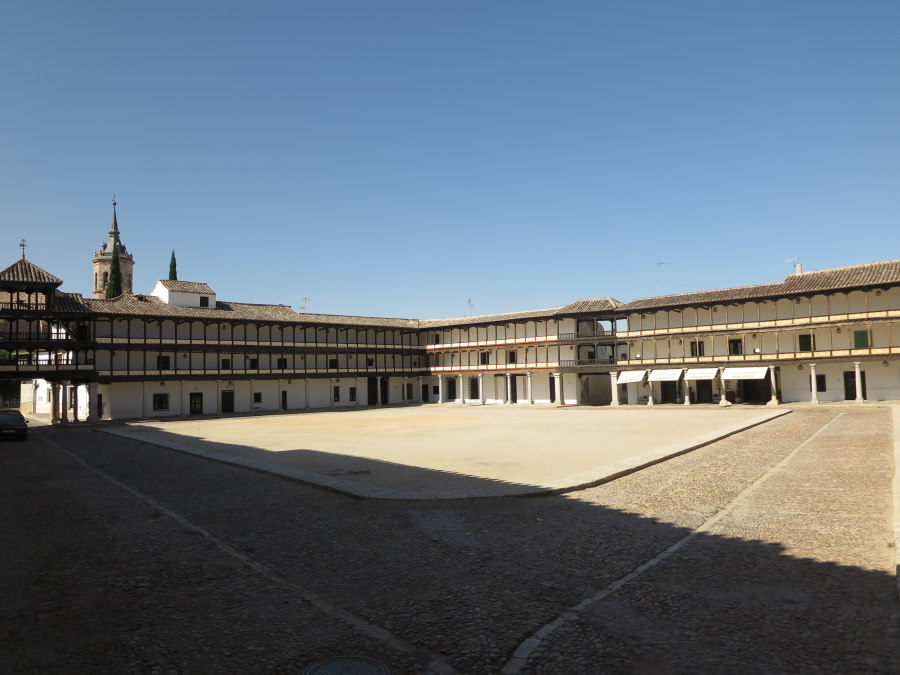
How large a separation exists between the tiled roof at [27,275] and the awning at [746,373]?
162 ft

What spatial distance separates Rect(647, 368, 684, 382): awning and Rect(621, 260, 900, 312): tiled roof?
5435mm

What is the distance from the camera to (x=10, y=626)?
556 cm

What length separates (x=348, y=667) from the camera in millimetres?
4660

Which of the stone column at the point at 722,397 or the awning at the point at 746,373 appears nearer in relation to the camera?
the awning at the point at 746,373

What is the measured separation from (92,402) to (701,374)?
46.8 metres

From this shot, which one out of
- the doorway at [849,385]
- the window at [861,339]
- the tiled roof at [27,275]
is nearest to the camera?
the tiled roof at [27,275]

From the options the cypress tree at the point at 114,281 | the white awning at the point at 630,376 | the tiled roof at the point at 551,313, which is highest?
the cypress tree at the point at 114,281

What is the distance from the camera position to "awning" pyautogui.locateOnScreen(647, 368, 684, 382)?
4881 centimetres

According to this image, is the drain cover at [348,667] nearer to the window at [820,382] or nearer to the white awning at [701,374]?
the white awning at [701,374]

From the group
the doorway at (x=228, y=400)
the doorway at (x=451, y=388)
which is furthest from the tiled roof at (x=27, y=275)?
the doorway at (x=451, y=388)

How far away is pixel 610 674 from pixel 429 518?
5700 millimetres

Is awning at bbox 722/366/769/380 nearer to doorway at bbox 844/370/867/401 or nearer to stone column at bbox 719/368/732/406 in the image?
stone column at bbox 719/368/732/406

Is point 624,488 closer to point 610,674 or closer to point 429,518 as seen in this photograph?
point 429,518

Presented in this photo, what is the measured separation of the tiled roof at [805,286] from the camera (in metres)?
40.4
